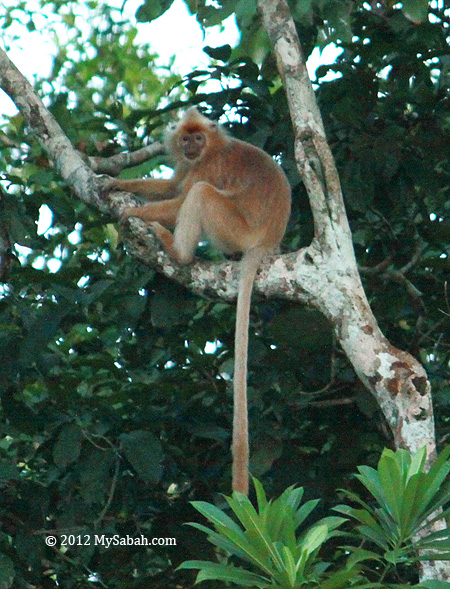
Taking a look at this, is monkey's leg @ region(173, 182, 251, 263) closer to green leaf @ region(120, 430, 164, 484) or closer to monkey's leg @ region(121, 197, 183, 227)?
monkey's leg @ region(121, 197, 183, 227)

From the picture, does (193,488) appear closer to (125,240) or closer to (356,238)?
(125,240)

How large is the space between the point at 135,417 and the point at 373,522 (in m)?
1.70

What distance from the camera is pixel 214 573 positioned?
8.07 feet

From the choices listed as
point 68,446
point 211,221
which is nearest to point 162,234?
point 211,221

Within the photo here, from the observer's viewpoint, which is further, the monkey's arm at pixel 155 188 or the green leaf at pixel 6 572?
the monkey's arm at pixel 155 188

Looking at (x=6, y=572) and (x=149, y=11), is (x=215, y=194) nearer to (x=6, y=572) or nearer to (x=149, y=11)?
(x=149, y=11)

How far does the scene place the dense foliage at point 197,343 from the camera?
4066 millimetres

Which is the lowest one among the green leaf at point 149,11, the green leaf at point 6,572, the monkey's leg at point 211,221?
the green leaf at point 6,572

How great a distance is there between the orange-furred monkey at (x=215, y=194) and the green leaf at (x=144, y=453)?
100 cm

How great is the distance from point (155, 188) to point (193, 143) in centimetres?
38

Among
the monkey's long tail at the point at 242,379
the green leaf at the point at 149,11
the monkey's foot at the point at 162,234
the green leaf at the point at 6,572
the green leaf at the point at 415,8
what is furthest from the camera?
the monkey's foot at the point at 162,234

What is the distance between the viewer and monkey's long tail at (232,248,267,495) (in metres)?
3.75

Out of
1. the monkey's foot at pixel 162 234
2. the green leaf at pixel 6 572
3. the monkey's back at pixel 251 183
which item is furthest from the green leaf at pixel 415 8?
the green leaf at pixel 6 572

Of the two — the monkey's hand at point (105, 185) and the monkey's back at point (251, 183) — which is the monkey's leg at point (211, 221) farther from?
the monkey's hand at point (105, 185)
